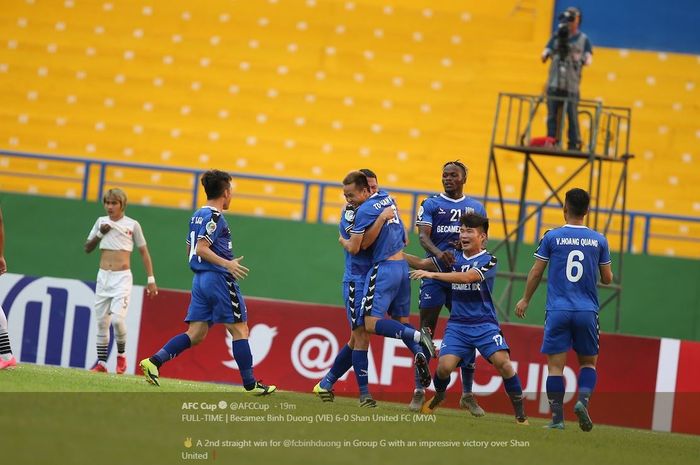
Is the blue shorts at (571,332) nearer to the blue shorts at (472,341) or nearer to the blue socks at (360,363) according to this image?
the blue shorts at (472,341)

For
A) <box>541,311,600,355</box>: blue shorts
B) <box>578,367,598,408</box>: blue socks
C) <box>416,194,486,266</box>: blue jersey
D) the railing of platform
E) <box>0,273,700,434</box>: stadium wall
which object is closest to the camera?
<box>578,367,598,408</box>: blue socks

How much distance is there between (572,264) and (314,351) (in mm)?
4839

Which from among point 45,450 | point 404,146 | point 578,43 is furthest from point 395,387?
point 404,146

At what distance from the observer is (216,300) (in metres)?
9.58

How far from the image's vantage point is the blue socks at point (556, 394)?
9500 millimetres

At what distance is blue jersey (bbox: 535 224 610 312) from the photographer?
951cm

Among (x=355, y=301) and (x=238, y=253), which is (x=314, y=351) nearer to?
(x=355, y=301)

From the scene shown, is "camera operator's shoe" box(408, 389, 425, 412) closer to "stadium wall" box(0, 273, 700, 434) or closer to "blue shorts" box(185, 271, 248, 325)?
"blue shorts" box(185, 271, 248, 325)

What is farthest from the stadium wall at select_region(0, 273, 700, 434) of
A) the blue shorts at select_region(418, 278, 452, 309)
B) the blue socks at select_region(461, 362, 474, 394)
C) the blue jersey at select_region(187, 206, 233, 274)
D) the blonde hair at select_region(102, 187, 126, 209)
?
the blue jersey at select_region(187, 206, 233, 274)

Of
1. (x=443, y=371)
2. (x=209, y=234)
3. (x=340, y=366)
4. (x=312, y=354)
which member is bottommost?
(x=312, y=354)

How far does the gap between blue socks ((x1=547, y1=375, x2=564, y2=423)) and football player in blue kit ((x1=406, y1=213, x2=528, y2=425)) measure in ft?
0.94

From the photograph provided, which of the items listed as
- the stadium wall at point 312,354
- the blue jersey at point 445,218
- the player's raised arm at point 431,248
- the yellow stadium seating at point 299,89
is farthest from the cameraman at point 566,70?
the yellow stadium seating at point 299,89

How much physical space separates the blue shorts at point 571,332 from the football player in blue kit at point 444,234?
103cm

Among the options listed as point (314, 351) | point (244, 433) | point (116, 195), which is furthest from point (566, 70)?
point (244, 433)
